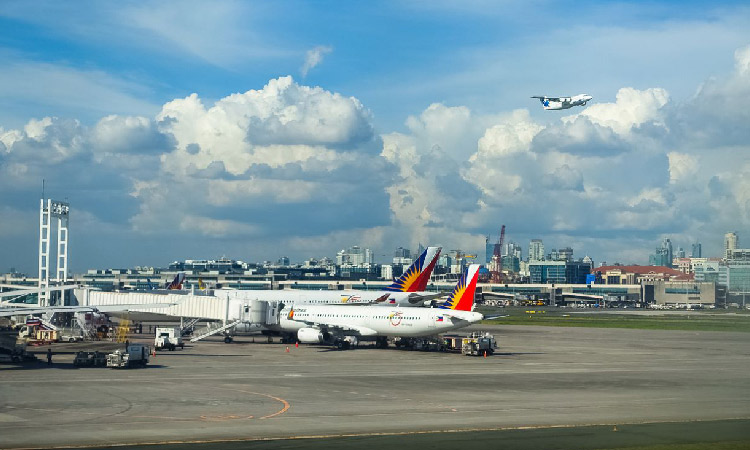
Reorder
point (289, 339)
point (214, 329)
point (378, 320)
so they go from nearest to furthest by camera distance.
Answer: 1. point (378, 320)
2. point (214, 329)
3. point (289, 339)

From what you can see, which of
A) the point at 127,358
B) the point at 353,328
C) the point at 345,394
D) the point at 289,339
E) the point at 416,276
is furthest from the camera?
the point at 416,276

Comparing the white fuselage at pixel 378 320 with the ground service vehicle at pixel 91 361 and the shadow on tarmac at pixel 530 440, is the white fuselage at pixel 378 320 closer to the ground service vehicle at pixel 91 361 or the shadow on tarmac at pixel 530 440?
the ground service vehicle at pixel 91 361

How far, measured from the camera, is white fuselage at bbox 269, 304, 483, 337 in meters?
89.4

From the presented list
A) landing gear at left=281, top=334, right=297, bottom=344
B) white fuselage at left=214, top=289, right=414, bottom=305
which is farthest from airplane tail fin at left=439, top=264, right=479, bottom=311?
white fuselage at left=214, top=289, right=414, bottom=305

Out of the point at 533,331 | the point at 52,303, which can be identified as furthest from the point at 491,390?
the point at 52,303

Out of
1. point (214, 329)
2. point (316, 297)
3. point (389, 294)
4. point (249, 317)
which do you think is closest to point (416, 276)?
point (389, 294)

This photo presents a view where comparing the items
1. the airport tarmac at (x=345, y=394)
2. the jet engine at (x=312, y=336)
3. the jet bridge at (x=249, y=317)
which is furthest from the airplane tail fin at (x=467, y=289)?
the jet bridge at (x=249, y=317)

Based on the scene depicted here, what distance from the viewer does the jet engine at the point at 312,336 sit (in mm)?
96000

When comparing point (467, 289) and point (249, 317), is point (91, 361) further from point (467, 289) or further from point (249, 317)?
point (467, 289)

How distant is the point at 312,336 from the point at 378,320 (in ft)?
25.9

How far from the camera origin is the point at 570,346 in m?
102

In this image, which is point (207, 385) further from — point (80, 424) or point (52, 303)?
point (52, 303)

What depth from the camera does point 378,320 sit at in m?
94.8

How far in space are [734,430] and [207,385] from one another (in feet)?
108
